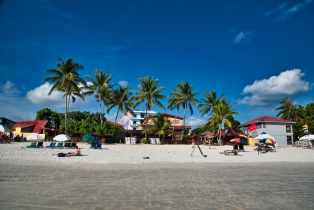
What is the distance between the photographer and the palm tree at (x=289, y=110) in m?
50.8

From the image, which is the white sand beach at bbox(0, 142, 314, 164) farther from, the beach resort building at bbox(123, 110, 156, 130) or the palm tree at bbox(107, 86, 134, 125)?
the beach resort building at bbox(123, 110, 156, 130)

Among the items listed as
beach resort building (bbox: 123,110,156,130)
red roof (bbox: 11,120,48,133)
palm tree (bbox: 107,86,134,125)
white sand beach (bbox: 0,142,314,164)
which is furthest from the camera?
beach resort building (bbox: 123,110,156,130)

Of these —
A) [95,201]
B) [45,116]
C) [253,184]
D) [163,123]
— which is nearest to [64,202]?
[95,201]

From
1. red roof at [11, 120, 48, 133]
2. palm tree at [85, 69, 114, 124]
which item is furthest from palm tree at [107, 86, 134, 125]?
red roof at [11, 120, 48, 133]

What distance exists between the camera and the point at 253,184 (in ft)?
24.1

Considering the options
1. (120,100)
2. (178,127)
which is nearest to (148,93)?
(120,100)

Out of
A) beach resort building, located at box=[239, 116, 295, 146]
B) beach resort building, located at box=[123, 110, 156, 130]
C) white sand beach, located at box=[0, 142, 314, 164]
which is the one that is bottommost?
white sand beach, located at box=[0, 142, 314, 164]

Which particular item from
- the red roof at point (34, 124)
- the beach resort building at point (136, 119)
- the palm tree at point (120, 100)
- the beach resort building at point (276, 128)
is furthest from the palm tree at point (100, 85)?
the beach resort building at point (136, 119)

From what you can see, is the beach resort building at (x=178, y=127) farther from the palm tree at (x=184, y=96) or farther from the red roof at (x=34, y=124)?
the red roof at (x=34, y=124)

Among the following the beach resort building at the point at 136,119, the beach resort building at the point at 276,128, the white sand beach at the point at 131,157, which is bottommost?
the white sand beach at the point at 131,157

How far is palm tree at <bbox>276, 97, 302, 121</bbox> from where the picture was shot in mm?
50847

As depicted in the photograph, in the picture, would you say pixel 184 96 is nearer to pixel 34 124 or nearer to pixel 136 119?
pixel 34 124

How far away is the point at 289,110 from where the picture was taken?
51625 mm

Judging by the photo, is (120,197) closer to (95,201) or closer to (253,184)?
(95,201)
